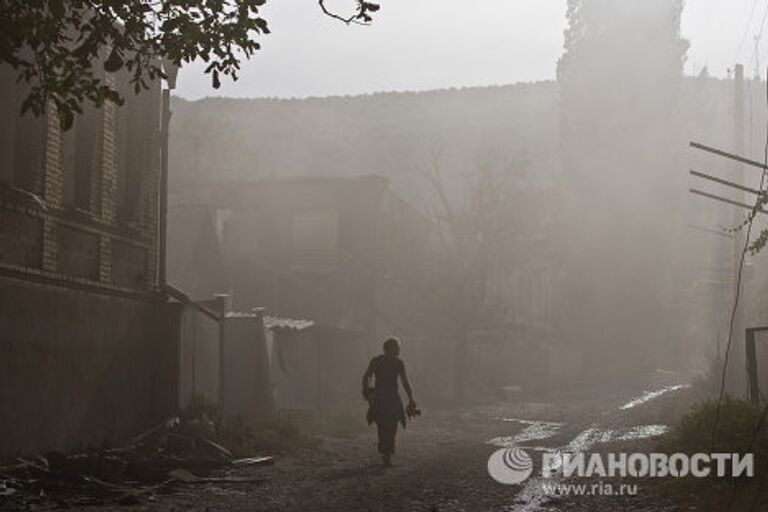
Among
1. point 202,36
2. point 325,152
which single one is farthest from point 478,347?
point 325,152

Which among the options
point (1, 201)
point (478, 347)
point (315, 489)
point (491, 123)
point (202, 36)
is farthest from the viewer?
point (491, 123)

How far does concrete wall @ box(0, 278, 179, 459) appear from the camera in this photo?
44.2ft

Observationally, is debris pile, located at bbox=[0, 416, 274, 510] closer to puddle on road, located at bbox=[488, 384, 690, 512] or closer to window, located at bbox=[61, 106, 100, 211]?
puddle on road, located at bbox=[488, 384, 690, 512]

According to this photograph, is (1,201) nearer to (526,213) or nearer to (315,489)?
(315,489)

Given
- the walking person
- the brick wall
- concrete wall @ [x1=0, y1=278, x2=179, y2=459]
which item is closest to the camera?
concrete wall @ [x1=0, y1=278, x2=179, y2=459]

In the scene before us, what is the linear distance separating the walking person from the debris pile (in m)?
1.57

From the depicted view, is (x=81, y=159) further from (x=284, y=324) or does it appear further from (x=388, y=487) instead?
(x=284, y=324)

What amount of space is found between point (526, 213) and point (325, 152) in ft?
290

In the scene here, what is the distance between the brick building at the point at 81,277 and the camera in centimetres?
1373

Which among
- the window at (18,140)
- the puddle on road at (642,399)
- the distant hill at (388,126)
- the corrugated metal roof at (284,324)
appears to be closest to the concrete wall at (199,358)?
the corrugated metal roof at (284,324)

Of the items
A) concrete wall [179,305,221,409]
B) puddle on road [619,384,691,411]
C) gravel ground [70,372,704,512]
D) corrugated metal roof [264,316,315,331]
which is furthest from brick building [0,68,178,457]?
puddle on road [619,384,691,411]

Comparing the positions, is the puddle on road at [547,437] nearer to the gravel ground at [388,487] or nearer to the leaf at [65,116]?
the gravel ground at [388,487]

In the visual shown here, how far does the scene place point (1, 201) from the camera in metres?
13.4

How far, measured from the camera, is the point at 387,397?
14.9 m
